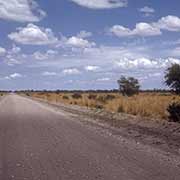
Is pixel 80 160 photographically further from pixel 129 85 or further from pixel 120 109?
pixel 129 85

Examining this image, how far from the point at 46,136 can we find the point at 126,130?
511 centimetres

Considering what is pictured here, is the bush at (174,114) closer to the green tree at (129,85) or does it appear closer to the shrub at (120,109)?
the shrub at (120,109)

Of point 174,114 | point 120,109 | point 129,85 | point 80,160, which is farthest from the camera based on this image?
point 129,85

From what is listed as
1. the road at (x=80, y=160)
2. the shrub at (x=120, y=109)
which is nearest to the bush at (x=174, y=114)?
the road at (x=80, y=160)

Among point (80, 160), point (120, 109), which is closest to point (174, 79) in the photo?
point (120, 109)

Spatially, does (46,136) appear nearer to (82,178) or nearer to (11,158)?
(11,158)

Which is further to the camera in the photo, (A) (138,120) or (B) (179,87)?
(B) (179,87)

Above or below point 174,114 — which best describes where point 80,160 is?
below

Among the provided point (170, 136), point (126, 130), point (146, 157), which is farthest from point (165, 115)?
point (146, 157)

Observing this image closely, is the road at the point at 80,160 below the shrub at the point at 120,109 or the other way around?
below

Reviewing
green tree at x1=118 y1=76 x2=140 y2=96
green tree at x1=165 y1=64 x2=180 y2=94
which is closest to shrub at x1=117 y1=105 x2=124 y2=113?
green tree at x1=165 y1=64 x2=180 y2=94

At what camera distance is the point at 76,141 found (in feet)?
58.2

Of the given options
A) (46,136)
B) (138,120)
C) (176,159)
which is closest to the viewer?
(176,159)

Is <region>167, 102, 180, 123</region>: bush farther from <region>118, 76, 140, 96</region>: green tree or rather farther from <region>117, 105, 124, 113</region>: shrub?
<region>118, 76, 140, 96</region>: green tree
